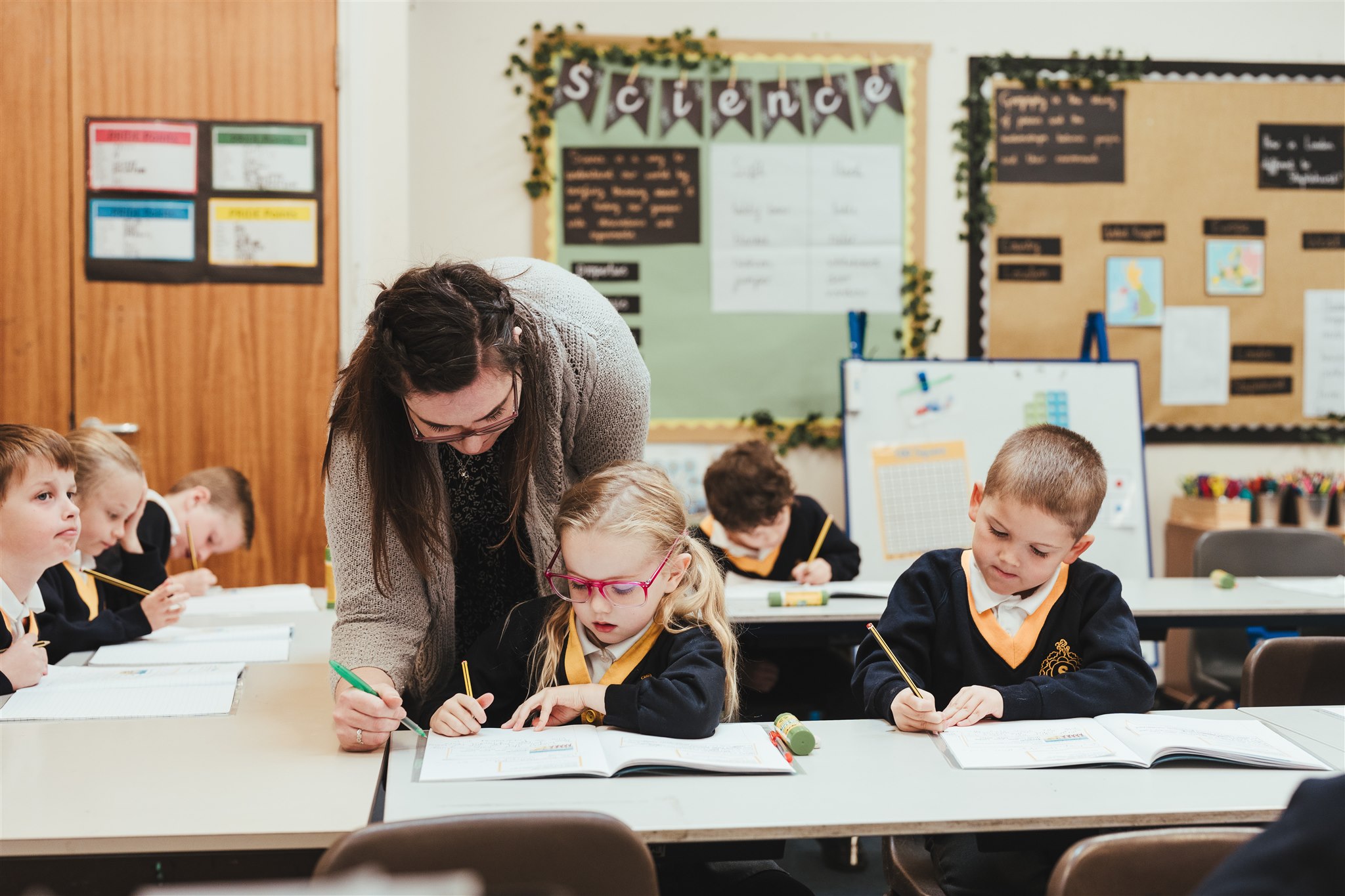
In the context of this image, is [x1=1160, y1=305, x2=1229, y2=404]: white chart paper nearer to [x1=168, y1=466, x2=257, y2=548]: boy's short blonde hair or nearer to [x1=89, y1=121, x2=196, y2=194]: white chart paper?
[x1=168, y1=466, x2=257, y2=548]: boy's short blonde hair

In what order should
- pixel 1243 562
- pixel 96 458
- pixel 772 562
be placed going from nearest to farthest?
pixel 96 458, pixel 772 562, pixel 1243 562

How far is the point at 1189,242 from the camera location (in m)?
4.17

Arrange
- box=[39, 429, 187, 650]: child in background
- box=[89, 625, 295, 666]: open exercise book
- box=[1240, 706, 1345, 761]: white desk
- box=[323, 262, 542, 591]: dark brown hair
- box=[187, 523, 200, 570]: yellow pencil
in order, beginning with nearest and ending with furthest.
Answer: box=[323, 262, 542, 591]: dark brown hair < box=[1240, 706, 1345, 761]: white desk < box=[89, 625, 295, 666]: open exercise book < box=[39, 429, 187, 650]: child in background < box=[187, 523, 200, 570]: yellow pencil

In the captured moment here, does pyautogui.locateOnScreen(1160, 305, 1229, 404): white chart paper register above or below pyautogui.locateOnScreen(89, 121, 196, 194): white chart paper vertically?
below

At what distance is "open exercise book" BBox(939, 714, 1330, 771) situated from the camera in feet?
4.50

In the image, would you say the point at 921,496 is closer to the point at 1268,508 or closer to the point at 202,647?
the point at 1268,508

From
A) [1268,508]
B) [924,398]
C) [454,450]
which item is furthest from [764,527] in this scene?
[1268,508]

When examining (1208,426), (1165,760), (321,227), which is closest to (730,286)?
(321,227)

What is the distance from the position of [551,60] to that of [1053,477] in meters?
2.86

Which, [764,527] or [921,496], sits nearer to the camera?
[764,527]

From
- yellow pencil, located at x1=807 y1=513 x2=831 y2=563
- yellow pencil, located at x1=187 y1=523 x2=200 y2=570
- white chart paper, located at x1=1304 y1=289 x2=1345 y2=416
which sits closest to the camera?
yellow pencil, located at x1=187 y1=523 x2=200 y2=570

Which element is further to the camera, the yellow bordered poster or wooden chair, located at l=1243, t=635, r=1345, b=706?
the yellow bordered poster

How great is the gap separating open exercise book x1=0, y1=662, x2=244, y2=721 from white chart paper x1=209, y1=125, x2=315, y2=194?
1.95 metres

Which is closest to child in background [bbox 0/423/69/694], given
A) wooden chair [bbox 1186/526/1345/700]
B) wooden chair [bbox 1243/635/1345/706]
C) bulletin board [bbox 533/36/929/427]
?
wooden chair [bbox 1243/635/1345/706]
